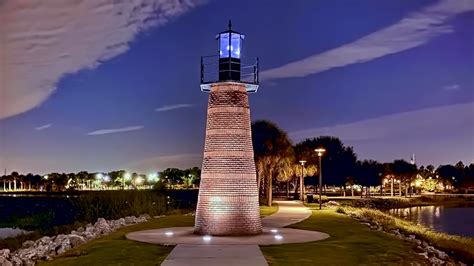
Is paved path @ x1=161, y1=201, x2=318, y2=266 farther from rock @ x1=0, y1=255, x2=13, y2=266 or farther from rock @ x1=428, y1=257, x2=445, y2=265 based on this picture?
rock @ x1=428, y1=257, x2=445, y2=265

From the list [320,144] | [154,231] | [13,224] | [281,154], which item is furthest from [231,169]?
[320,144]

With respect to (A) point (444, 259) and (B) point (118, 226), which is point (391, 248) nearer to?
(A) point (444, 259)

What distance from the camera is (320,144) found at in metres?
95.6

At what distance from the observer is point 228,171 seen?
23.9 metres

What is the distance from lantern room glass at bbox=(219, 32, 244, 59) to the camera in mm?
24422

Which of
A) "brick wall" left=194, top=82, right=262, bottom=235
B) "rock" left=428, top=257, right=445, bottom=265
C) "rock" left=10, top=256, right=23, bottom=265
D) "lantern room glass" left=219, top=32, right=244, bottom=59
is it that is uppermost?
"lantern room glass" left=219, top=32, right=244, bottom=59

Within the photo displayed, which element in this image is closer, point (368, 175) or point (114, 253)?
point (114, 253)

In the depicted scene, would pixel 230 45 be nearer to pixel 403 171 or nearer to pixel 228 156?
pixel 228 156

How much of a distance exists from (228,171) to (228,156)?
0.58 metres

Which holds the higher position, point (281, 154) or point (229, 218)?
point (281, 154)

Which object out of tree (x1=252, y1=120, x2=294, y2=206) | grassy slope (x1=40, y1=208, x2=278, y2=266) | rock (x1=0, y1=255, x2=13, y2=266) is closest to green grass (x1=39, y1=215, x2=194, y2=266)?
grassy slope (x1=40, y1=208, x2=278, y2=266)

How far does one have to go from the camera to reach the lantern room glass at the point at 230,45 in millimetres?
24422

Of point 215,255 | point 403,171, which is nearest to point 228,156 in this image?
point 215,255

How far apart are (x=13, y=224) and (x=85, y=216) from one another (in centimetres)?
2020
